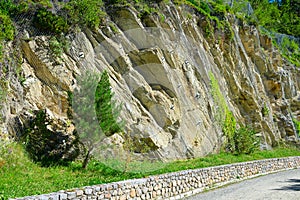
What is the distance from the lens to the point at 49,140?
44.3 feet

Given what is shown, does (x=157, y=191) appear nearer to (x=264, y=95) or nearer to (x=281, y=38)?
(x=264, y=95)

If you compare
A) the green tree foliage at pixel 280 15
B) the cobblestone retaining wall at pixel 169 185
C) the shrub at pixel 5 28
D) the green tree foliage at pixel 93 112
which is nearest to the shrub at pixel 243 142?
the cobblestone retaining wall at pixel 169 185

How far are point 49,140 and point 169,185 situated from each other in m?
4.66

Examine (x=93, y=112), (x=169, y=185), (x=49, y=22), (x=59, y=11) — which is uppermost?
(x=59, y=11)

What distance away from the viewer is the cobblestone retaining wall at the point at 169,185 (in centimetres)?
920

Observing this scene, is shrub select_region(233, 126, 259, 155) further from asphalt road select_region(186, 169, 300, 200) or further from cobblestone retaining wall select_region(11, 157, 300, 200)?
asphalt road select_region(186, 169, 300, 200)

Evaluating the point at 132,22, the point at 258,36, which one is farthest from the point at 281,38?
the point at 132,22

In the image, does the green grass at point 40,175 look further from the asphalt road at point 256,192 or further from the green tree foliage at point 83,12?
the green tree foliage at point 83,12

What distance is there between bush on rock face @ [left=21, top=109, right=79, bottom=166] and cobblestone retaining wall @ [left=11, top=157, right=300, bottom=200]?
3550mm

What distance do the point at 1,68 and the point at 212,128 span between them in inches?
540

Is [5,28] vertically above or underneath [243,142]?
above

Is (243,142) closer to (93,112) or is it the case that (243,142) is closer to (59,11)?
(93,112)

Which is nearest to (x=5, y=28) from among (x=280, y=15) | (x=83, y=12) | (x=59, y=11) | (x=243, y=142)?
(x=59, y=11)

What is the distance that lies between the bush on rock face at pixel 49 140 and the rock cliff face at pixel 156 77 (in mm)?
330
